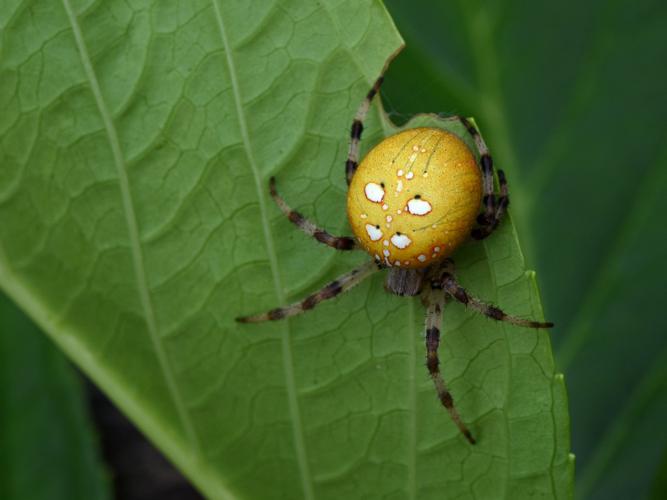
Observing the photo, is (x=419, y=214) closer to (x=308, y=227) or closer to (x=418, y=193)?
(x=418, y=193)

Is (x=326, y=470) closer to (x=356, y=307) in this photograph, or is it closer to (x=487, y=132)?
(x=356, y=307)

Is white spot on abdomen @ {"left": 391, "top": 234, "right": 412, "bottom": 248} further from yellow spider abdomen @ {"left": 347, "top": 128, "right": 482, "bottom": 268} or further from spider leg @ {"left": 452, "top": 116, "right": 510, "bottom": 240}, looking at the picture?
spider leg @ {"left": 452, "top": 116, "right": 510, "bottom": 240}

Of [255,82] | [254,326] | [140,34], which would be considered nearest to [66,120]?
[140,34]

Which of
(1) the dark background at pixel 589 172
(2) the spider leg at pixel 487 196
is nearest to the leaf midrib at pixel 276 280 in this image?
(2) the spider leg at pixel 487 196

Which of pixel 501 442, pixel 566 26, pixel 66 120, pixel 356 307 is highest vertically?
pixel 66 120

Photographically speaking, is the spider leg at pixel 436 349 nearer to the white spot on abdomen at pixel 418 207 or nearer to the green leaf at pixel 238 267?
the green leaf at pixel 238 267
